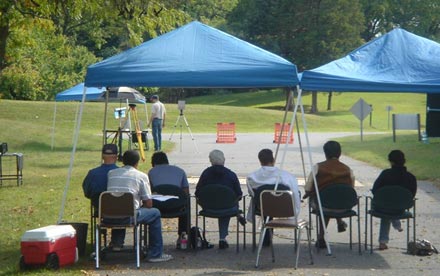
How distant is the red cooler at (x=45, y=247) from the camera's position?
9.72 metres

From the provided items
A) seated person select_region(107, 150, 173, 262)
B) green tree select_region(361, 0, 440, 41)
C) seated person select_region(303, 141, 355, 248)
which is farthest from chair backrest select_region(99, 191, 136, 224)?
green tree select_region(361, 0, 440, 41)

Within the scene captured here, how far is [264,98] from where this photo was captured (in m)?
83.2

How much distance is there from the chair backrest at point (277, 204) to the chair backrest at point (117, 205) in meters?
1.57

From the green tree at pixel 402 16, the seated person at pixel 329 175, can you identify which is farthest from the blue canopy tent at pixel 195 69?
the green tree at pixel 402 16

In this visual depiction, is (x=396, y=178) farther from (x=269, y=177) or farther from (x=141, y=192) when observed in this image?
(x=141, y=192)

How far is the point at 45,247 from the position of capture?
977 centimetres

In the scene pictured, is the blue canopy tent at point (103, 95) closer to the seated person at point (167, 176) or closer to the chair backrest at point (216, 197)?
the seated person at point (167, 176)

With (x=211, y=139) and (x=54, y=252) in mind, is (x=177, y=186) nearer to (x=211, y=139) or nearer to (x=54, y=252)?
(x=54, y=252)

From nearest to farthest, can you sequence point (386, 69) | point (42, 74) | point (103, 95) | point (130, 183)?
point (130, 183) → point (386, 69) → point (103, 95) → point (42, 74)

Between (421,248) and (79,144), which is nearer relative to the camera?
(421,248)

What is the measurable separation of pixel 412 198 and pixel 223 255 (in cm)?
248

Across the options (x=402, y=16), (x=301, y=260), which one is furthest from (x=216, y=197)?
(x=402, y=16)

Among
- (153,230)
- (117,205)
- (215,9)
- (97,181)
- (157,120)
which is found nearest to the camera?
(117,205)

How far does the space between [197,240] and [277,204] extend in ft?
4.77
